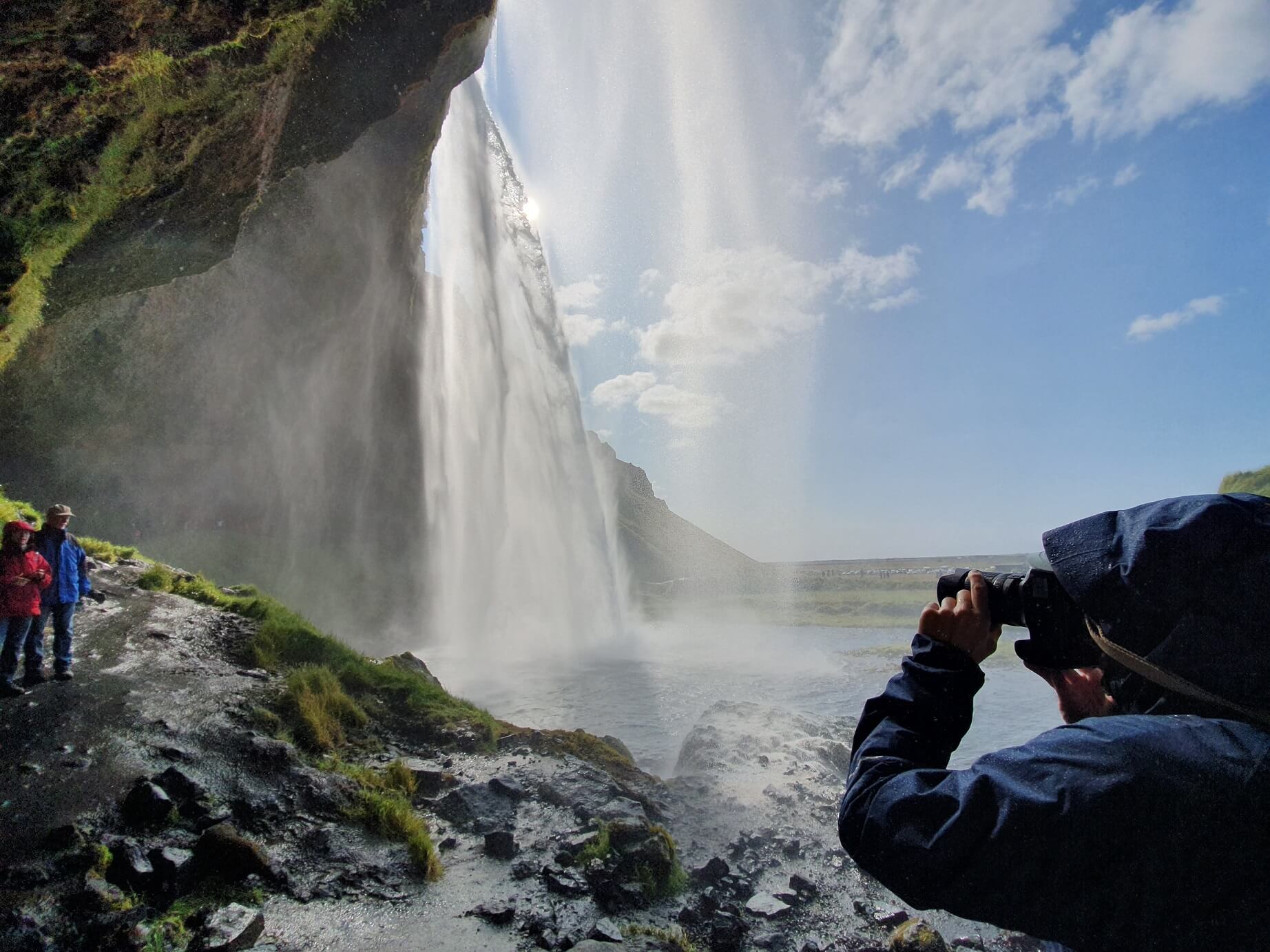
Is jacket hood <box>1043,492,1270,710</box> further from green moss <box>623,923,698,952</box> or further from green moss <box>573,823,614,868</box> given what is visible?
green moss <box>573,823,614,868</box>

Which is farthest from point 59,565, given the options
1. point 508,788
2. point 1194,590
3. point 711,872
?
Answer: point 1194,590

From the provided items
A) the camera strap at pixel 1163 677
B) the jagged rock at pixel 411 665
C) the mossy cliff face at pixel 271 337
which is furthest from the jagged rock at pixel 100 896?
the mossy cliff face at pixel 271 337

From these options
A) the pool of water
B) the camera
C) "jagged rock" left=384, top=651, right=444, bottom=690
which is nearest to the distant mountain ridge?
the pool of water

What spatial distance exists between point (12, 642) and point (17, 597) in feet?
1.46

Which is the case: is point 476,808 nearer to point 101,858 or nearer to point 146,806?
point 146,806

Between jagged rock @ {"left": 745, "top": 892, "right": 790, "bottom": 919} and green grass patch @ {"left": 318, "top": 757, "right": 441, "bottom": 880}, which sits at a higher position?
green grass patch @ {"left": 318, "top": 757, "right": 441, "bottom": 880}

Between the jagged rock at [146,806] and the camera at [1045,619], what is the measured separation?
5.87m

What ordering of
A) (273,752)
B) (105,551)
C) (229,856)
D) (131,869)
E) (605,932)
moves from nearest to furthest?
(131,869) → (229,856) → (605,932) → (273,752) → (105,551)

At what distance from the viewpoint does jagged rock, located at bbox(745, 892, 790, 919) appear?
5688 mm

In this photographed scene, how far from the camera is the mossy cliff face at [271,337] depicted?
8.90m

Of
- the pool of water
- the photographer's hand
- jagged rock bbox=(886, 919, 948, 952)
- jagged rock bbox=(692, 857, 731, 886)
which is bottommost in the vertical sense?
the pool of water

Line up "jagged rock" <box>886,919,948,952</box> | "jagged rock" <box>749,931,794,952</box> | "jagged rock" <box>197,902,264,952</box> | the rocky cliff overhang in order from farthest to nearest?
the rocky cliff overhang, "jagged rock" <box>886,919,948,952</box>, "jagged rock" <box>749,931,794,952</box>, "jagged rock" <box>197,902,264,952</box>

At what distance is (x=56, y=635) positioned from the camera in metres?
6.87

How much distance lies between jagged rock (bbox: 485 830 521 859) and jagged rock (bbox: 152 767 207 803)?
2374mm
